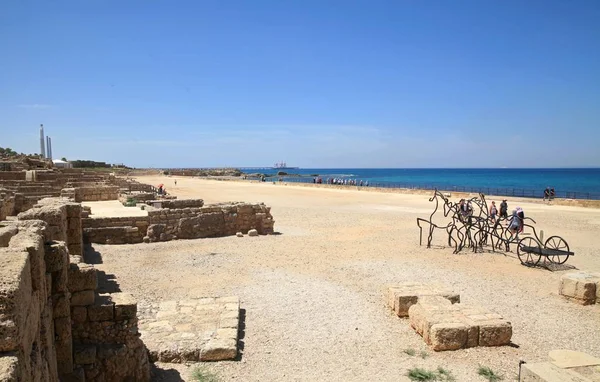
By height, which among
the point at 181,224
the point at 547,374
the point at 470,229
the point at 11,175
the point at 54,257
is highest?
the point at 11,175

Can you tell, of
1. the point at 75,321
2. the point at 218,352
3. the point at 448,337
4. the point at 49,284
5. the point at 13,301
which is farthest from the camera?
the point at 448,337

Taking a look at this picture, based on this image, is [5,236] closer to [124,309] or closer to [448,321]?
[124,309]

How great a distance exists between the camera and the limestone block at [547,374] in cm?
475

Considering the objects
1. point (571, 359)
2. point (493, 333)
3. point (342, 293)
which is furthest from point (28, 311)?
point (342, 293)

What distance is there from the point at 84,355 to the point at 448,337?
5.40m

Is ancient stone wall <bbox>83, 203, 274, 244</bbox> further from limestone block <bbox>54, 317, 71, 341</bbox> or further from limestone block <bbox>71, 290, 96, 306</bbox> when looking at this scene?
limestone block <bbox>54, 317, 71, 341</bbox>

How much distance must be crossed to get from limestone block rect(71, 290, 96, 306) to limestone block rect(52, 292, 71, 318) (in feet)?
1.52

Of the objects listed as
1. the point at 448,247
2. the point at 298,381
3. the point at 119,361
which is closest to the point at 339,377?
the point at 298,381

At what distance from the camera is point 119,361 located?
5.43 metres

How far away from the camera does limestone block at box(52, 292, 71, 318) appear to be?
4877 millimetres

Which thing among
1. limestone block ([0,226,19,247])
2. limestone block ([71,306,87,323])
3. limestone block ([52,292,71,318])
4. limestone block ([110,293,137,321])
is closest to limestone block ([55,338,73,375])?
limestone block ([52,292,71,318])

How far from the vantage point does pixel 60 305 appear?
16.1ft

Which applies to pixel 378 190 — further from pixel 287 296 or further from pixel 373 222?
pixel 287 296

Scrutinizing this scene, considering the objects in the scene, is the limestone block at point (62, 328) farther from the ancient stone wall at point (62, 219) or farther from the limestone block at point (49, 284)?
the ancient stone wall at point (62, 219)
